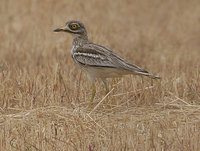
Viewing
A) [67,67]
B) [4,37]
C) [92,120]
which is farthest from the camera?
[4,37]

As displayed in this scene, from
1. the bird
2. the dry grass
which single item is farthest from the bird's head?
the dry grass

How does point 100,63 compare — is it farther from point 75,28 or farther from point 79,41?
point 75,28

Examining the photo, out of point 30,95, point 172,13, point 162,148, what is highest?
point 172,13

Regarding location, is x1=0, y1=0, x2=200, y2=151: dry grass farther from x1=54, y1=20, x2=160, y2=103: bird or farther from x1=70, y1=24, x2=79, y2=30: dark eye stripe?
x1=70, y1=24, x2=79, y2=30: dark eye stripe

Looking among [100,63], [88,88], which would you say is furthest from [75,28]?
[88,88]

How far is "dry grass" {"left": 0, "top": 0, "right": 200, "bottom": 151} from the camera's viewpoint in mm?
6758

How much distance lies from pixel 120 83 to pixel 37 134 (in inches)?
113

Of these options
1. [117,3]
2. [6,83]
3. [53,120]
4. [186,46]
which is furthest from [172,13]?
[53,120]

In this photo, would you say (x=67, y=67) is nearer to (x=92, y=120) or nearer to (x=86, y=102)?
(x=86, y=102)

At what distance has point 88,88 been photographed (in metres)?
9.53

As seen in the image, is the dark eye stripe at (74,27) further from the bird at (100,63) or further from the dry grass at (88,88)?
the dry grass at (88,88)

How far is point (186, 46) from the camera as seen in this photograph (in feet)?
49.2

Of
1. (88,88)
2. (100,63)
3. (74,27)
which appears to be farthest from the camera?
(88,88)

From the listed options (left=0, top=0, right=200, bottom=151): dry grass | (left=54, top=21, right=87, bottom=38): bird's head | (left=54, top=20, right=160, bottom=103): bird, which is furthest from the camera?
(left=54, top=21, right=87, bottom=38): bird's head
